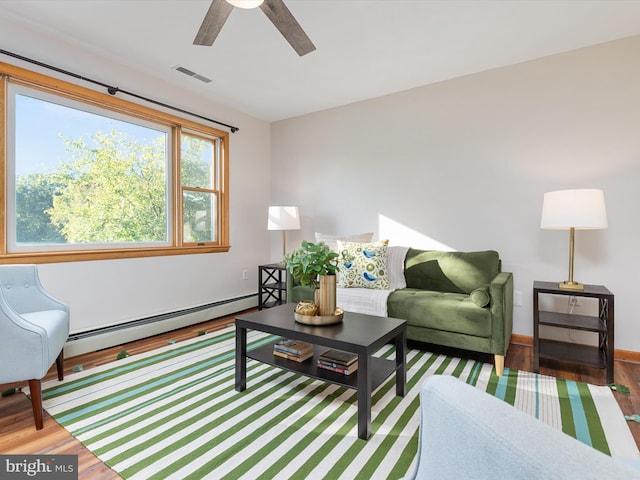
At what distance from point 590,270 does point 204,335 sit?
11.4 feet

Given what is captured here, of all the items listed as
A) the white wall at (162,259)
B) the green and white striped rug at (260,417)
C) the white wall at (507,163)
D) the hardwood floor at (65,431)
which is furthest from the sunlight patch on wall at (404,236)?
the white wall at (162,259)

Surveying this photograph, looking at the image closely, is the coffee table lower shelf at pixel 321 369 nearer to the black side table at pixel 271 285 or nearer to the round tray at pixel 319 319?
the round tray at pixel 319 319

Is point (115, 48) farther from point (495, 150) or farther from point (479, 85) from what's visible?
point (495, 150)

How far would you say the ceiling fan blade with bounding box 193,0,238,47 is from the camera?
1765 mm

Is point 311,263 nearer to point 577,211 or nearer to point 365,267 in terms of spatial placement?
point 365,267

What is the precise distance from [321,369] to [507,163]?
2.57 m

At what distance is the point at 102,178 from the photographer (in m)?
3.08

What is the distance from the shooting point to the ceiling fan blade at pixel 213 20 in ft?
5.79

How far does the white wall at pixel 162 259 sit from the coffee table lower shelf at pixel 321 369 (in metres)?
1.68

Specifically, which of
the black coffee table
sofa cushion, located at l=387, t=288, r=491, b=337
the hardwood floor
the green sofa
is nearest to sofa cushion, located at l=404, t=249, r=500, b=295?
the green sofa

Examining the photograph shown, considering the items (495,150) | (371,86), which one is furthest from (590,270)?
(371,86)

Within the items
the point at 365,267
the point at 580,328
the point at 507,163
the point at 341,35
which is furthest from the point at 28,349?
the point at 507,163

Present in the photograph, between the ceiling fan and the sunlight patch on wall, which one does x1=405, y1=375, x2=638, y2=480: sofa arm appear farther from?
the sunlight patch on wall

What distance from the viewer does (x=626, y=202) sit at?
2.71 m
